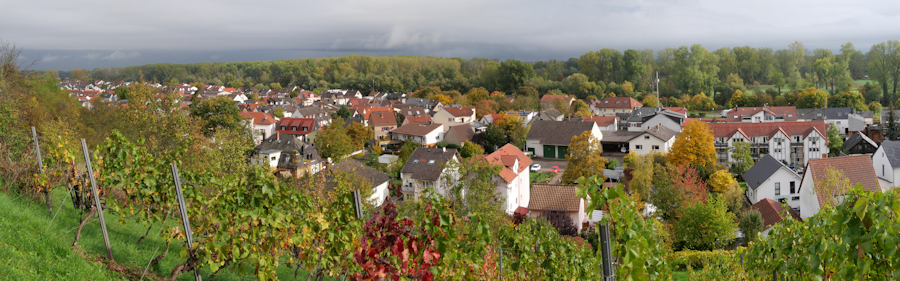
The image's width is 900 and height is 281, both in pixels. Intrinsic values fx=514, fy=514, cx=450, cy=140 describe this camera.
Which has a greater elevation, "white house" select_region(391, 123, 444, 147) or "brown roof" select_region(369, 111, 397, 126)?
"brown roof" select_region(369, 111, 397, 126)

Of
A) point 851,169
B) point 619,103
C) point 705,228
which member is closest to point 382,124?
point 619,103

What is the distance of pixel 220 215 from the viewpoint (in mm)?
5000

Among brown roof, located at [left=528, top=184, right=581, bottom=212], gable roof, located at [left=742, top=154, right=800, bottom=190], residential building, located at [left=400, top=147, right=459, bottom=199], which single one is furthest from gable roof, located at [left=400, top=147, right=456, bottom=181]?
gable roof, located at [left=742, top=154, right=800, bottom=190]

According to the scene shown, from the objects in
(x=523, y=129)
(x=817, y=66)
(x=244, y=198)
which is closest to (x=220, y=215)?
(x=244, y=198)

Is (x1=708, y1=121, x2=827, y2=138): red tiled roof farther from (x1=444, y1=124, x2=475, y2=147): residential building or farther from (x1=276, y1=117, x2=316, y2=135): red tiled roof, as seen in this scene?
(x1=276, y1=117, x2=316, y2=135): red tiled roof

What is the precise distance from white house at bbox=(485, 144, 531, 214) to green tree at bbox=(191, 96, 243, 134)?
721 inches

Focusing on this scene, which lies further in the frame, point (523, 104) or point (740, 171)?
point (523, 104)

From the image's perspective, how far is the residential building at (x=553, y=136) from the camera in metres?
40.6

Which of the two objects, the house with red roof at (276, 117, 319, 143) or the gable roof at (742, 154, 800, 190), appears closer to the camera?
the gable roof at (742, 154, 800, 190)

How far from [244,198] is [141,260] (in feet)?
9.10

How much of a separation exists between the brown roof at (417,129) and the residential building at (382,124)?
2336 millimetres

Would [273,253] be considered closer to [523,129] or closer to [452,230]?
[452,230]

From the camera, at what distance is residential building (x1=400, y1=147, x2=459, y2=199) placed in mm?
26125

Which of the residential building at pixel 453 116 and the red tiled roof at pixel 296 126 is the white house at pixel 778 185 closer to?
the residential building at pixel 453 116
